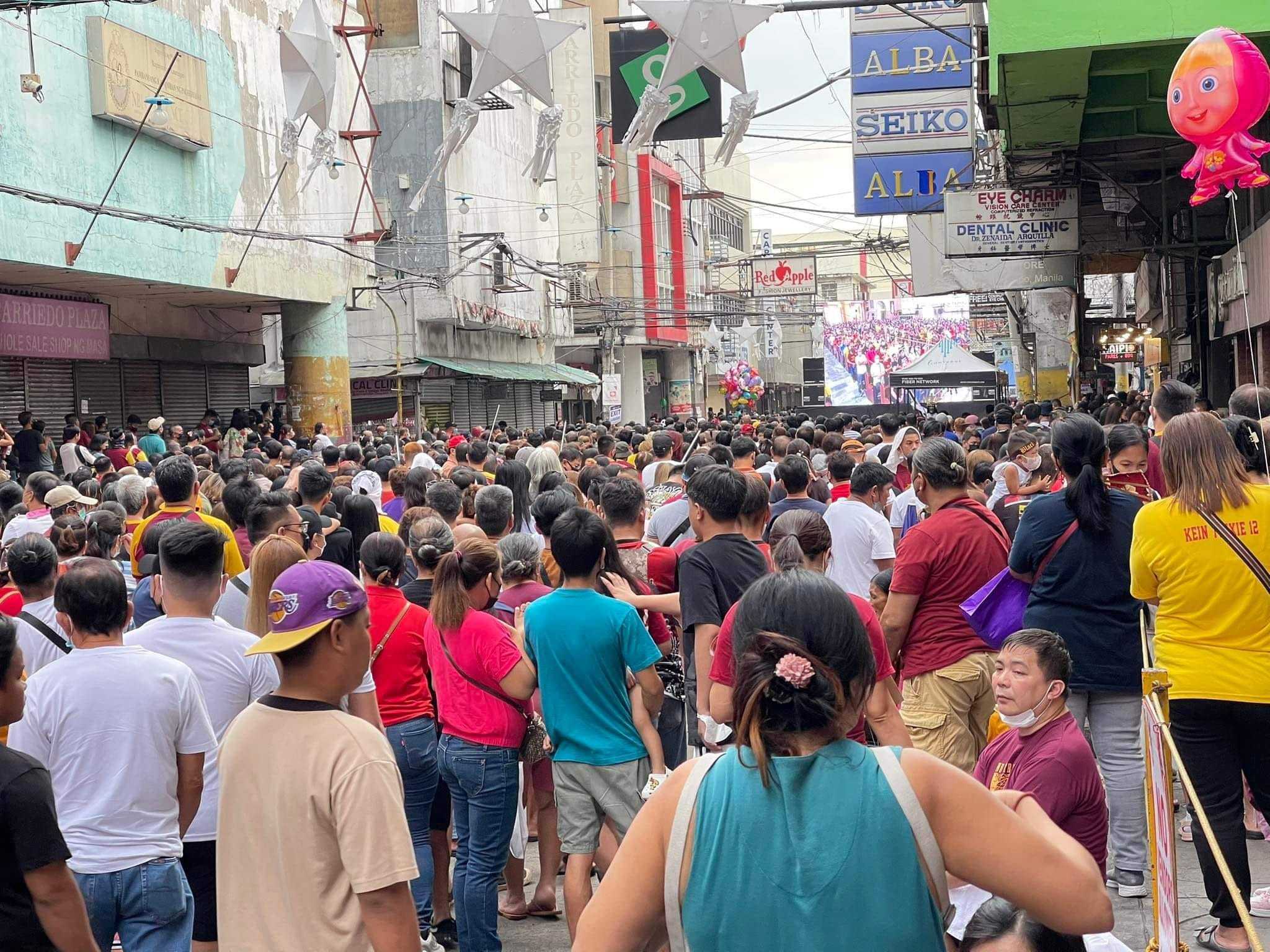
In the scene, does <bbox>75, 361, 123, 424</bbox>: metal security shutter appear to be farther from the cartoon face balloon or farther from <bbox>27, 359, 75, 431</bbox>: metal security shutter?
the cartoon face balloon

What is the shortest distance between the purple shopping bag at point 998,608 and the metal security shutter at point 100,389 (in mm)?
21558

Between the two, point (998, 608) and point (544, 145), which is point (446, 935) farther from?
point (544, 145)

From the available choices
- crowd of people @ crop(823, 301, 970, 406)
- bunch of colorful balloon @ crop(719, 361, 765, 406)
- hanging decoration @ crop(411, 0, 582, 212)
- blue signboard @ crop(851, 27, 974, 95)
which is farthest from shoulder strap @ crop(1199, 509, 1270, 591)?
crowd of people @ crop(823, 301, 970, 406)

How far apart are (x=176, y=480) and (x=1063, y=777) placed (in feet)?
17.2

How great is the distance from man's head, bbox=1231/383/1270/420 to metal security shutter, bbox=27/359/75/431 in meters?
19.9

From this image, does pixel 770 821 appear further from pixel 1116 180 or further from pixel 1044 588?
pixel 1116 180

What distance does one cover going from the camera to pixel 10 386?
22031 millimetres

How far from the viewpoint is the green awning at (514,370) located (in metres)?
37.7

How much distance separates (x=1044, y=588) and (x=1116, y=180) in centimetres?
1356

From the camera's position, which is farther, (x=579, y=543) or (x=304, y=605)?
(x=579, y=543)

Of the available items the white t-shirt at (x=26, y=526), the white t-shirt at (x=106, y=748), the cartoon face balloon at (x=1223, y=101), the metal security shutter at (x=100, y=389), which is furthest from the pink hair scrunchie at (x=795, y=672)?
the metal security shutter at (x=100, y=389)

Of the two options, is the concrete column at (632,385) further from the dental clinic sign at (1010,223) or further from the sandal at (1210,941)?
the sandal at (1210,941)

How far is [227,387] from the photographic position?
99.5ft

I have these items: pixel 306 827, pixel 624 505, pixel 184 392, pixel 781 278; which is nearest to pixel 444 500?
pixel 624 505
